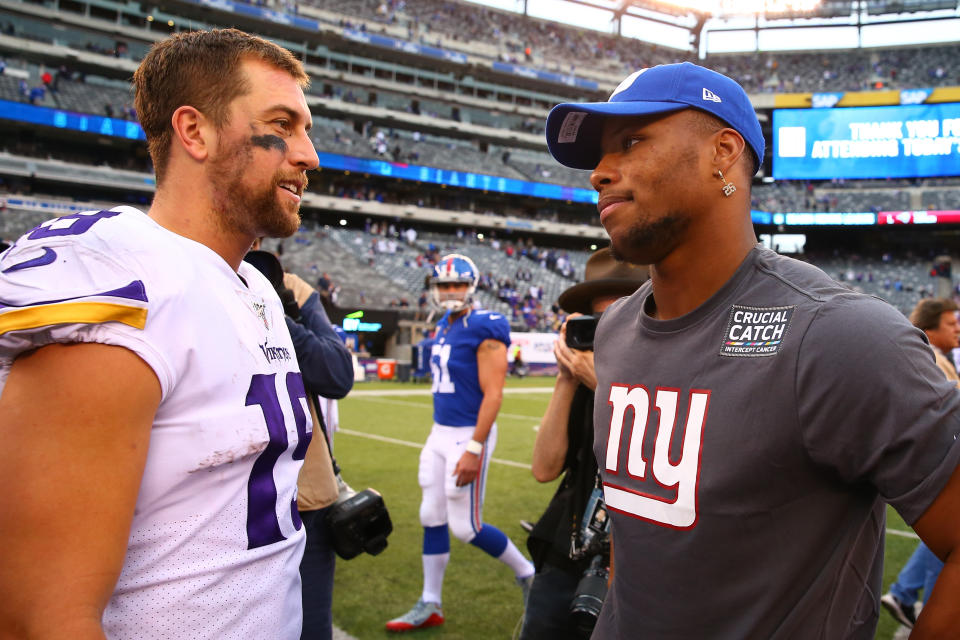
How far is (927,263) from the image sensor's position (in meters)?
43.7

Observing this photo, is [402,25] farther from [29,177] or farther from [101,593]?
[101,593]

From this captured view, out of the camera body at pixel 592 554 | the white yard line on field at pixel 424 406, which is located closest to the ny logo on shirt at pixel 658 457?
the camera body at pixel 592 554

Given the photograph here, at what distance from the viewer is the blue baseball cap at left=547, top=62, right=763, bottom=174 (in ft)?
5.30

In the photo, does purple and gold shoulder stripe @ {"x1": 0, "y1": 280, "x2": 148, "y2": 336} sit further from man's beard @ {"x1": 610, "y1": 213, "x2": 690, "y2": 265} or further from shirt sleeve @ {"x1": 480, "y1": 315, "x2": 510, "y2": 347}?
shirt sleeve @ {"x1": 480, "y1": 315, "x2": 510, "y2": 347}

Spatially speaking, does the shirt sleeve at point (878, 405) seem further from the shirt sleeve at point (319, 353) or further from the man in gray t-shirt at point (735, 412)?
the shirt sleeve at point (319, 353)

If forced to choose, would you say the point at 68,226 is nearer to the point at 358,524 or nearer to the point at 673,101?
the point at 673,101

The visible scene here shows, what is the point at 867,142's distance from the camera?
40938 mm

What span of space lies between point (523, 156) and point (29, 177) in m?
31.4

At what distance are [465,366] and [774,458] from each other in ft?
11.8

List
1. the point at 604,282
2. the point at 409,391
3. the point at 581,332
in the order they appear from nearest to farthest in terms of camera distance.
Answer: the point at 581,332 < the point at 604,282 < the point at 409,391

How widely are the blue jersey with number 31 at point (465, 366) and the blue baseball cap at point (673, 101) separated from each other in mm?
3092

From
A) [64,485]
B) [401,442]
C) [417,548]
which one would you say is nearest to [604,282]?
[64,485]

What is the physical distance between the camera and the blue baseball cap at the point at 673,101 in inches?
63.6

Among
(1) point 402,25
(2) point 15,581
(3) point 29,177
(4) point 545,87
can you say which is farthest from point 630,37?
(2) point 15,581
